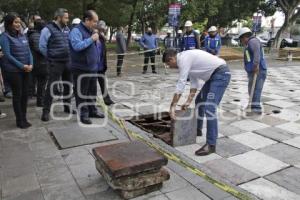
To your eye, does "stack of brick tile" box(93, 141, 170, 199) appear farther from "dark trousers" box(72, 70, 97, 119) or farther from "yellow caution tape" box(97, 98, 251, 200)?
"dark trousers" box(72, 70, 97, 119)

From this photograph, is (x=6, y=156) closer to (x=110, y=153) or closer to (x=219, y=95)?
(x=110, y=153)

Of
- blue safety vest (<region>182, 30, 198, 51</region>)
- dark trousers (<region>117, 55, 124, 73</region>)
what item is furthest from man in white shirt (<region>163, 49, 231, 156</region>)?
dark trousers (<region>117, 55, 124, 73</region>)

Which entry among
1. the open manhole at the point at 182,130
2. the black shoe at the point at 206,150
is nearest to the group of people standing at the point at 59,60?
the open manhole at the point at 182,130

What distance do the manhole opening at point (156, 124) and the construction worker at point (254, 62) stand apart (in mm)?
1692

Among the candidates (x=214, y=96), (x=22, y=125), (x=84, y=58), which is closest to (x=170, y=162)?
(x=214, y=96)

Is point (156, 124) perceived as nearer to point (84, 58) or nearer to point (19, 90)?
point (84, 58)

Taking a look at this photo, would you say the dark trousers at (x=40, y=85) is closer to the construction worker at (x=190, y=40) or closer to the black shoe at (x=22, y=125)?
the black shoe at (x=22, y=125)

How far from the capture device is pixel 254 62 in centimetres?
634

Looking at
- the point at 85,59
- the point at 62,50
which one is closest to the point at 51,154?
the point at 85,59

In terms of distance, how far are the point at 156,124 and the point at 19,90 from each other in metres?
2.34

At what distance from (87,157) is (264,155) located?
2.35 meters

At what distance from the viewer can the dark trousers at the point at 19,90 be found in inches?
215

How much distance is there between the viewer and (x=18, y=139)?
17.0ft

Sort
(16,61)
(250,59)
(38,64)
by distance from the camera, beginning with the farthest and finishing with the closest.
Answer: (38,64), (250,59), (16,61)
